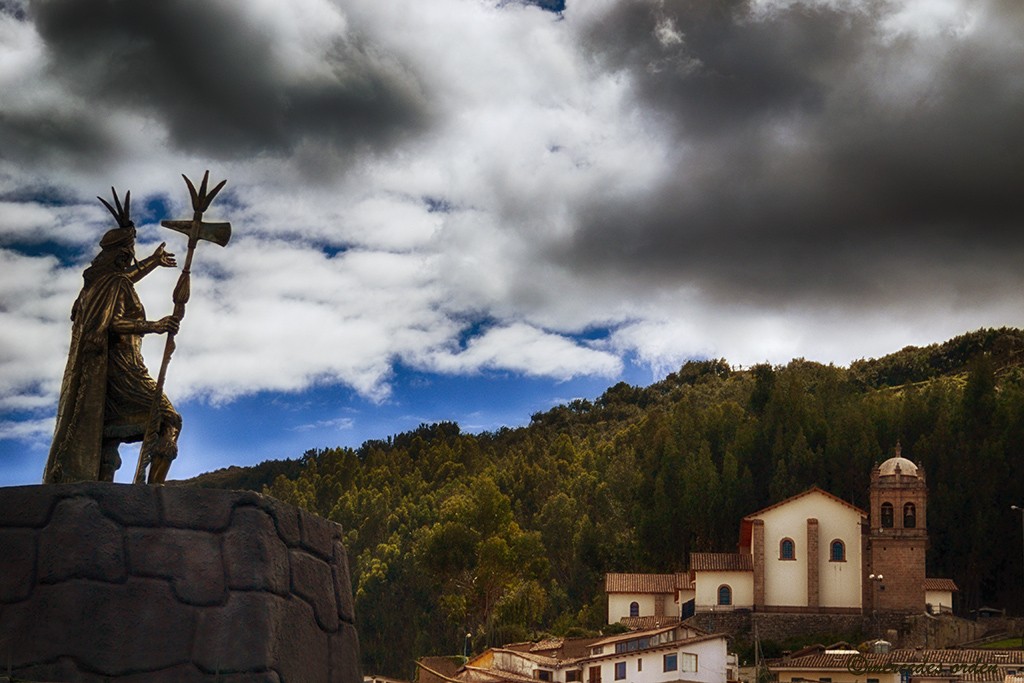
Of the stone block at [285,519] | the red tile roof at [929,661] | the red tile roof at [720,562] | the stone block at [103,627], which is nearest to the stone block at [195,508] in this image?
the stone block at [285,519]

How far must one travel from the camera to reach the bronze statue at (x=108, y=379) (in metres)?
8.45

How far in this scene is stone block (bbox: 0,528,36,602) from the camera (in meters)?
6.89

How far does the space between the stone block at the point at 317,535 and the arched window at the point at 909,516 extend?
44.3 metres

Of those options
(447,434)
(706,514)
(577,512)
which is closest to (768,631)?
(706,514)

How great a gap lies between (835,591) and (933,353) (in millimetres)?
58745

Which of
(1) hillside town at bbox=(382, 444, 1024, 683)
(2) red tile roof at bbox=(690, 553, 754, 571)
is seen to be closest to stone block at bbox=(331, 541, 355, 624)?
(1) hillside town at bbox=(382, 444, 1024, 683)

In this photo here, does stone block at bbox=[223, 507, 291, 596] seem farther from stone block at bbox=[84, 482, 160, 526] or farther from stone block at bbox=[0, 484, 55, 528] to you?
stone block at bbox=[0, 484, 55, 528]

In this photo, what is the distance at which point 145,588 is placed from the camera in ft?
22.5

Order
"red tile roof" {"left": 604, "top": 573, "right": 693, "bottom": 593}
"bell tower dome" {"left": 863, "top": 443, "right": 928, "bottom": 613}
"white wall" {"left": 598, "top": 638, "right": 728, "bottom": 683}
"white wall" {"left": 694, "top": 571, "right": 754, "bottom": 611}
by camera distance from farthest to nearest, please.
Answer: "red tile roof" {"left": 604, "top": 573, "right": 693, "bottom": 593} < "white wall" {"left": 694, "top": 571, "right": 754, "bottom": 611} < "bell tower dome" {"left": 863, "top": 443, "right": 928, "bottom": 613} < "white wall" {"left": 598, "top": 638, "right": 728, "bottom": 683}

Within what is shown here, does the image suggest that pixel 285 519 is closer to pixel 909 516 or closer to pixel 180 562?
pixel 180 562

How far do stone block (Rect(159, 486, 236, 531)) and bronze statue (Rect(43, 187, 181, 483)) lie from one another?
133cm

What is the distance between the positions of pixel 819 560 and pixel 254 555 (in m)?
45.0

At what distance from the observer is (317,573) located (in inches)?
301

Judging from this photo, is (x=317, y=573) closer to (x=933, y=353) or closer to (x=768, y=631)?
(x=768, y=631)
